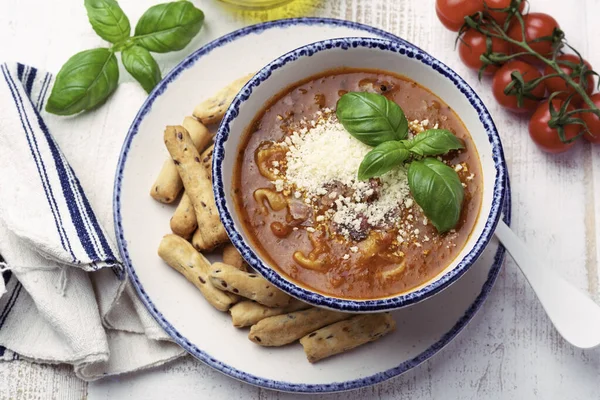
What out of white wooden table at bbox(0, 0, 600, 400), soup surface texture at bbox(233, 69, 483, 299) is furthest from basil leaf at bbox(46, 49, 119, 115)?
soup surface texture at bbox(233, 69, 483, 299)

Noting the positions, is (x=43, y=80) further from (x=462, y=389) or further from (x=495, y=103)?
(x=462, y=389)

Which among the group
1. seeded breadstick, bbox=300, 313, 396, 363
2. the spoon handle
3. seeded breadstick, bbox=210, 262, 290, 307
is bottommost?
the spoon handle

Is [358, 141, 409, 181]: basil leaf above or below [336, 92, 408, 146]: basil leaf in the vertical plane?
below

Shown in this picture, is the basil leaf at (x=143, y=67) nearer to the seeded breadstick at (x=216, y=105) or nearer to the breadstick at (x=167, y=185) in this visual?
the seeded breadstick at (x=216, y=105)

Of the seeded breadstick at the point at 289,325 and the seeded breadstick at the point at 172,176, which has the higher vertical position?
the seeded breadstick at the point at 172,176

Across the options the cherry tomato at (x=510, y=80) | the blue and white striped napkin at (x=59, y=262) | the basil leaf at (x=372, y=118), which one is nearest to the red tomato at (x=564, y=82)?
the cherry tomato at (x=510, y=80)

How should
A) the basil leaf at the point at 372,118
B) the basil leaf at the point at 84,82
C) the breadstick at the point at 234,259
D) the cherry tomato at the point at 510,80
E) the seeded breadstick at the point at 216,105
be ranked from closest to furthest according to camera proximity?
the basil leaf at the point at 372,118 < the breadstick at the point at 234,259 < the seeded breadstick at the point at 216,105 < the basil leaf at the point at 84,82 < the cherry tomato at the point at 510,80

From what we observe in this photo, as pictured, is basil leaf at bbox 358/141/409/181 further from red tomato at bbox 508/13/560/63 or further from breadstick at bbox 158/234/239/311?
red tomato at bbox 508/13/560/63
